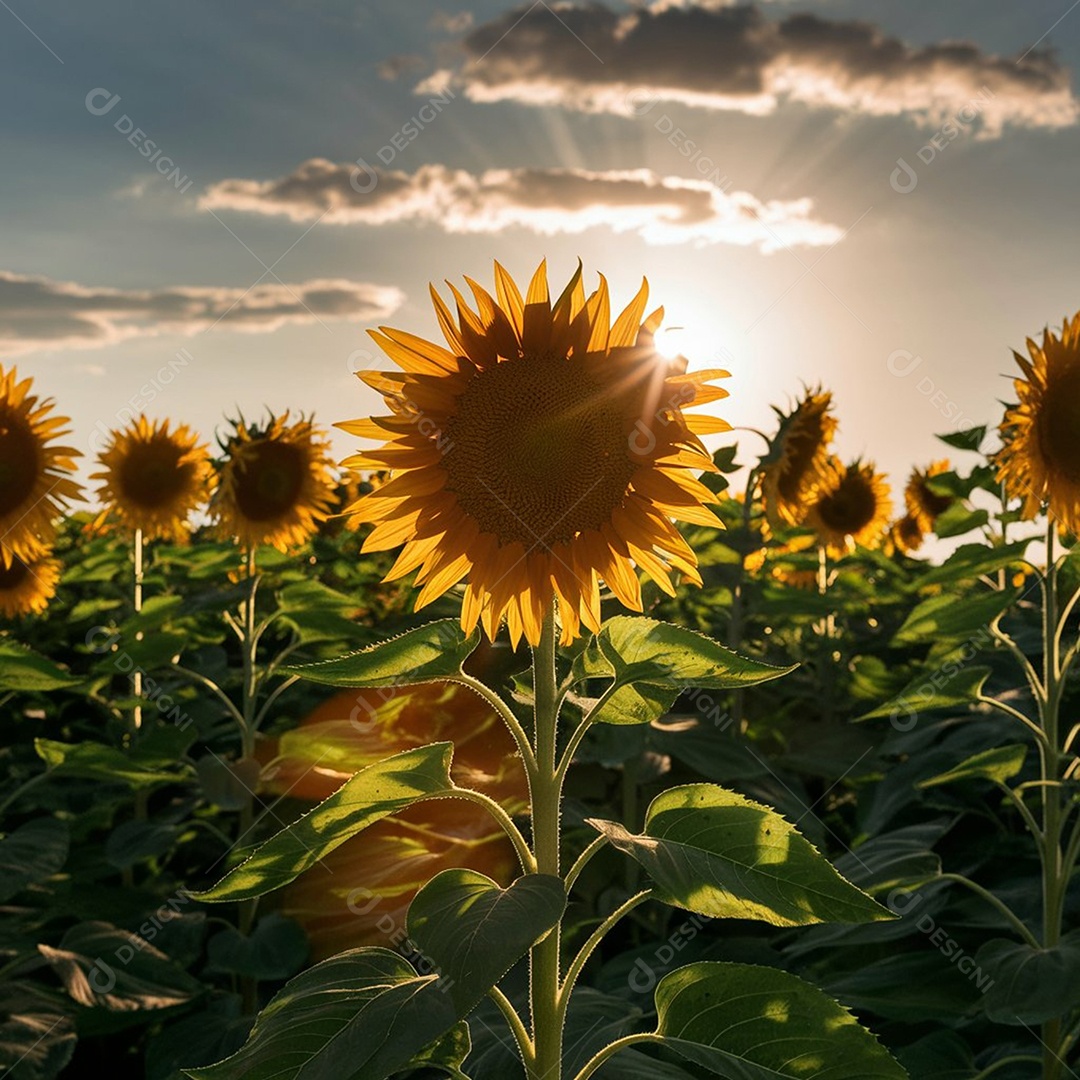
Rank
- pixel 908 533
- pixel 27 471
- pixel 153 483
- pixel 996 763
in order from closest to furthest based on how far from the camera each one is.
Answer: pixel 996 763 < pixel 27 471 < pixel 153 483 < pixel 908 533

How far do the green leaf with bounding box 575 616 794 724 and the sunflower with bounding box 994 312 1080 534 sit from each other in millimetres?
2036

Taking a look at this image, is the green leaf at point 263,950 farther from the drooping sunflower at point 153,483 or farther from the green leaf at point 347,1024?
the drooping sunflower at point 153,483

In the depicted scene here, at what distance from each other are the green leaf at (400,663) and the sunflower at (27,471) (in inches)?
142

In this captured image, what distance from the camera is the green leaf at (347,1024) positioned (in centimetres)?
144

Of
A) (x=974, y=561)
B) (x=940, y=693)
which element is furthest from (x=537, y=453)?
(x=974, y=561)

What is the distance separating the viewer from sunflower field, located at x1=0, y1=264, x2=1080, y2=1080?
165 centimetres

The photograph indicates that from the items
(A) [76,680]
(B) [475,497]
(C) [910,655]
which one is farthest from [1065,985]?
(C) [910,655]

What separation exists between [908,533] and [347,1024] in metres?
9.00

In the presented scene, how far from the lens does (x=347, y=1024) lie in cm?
157

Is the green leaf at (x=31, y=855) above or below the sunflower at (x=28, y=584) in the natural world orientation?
below

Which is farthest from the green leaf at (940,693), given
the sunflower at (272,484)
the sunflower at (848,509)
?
the sunflower at (848,509)

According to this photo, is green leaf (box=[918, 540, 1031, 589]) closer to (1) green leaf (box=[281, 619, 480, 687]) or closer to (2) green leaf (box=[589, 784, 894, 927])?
(2) green leaf (box=[589, 784, 894, 927])

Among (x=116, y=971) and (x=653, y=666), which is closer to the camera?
(x=653, y=666)

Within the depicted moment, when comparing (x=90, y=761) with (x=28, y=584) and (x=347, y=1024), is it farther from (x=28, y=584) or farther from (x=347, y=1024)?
(x=28, y=584)
